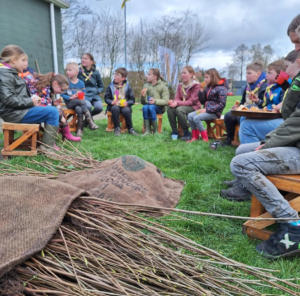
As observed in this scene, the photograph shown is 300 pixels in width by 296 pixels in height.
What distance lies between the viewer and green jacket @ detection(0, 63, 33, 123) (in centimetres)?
397

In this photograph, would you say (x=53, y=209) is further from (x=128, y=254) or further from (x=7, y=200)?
(x=128, y=254)

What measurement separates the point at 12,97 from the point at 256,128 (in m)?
3.40

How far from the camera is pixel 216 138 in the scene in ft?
20.1

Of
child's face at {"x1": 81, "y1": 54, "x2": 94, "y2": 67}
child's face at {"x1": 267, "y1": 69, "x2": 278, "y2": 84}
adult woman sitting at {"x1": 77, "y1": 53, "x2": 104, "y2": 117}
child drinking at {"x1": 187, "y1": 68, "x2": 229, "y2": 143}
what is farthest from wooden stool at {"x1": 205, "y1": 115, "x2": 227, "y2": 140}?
child's face at {"x1": 81, "y1": 54, "x2": 94, "y2": 67}

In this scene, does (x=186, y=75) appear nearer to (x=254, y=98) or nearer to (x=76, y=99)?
(x=254, y=98)

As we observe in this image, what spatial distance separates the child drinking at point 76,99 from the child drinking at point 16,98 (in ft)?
6.06

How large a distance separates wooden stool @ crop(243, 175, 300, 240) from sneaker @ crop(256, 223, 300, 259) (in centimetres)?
13

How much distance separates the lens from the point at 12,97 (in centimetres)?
401

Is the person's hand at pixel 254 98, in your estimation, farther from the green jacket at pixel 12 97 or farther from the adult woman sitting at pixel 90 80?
the adult woman sitting at pixel 90 80

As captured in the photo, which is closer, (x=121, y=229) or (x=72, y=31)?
(x=121, y=229)

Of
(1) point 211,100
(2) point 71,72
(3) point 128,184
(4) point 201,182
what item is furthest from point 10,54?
(1) point 211,100

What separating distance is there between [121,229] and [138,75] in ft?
62.1

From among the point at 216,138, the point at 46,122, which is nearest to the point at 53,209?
the point at 46,122

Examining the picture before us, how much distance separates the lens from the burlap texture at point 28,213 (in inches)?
53.7
